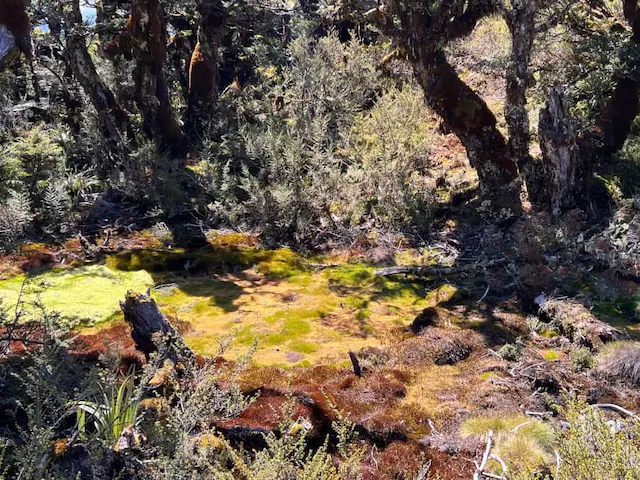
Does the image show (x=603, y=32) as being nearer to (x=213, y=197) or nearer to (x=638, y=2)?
(x=638, y=2)

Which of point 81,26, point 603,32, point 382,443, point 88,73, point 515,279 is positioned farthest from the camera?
point 88,73

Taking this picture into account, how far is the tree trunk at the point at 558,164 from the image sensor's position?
760cm

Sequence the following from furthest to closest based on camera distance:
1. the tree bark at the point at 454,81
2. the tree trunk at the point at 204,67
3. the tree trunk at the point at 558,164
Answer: the tree trunk at the point at 204,67, the tree bark at the point at 454,81, the tree trunk at the point at 558,164

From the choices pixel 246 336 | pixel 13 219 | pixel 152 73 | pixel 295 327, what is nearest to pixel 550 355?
pixel 295 327

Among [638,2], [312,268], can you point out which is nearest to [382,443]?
[312,268]

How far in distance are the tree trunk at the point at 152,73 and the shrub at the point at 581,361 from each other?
32.1 ft

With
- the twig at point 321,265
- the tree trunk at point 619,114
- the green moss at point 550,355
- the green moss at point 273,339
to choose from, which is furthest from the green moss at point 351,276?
the tree trunk at point 619,114

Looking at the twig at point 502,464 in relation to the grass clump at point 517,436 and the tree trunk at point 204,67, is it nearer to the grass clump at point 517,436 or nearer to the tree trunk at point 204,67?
the grass clump at point 517,436

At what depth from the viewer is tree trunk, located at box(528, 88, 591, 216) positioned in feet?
24.9

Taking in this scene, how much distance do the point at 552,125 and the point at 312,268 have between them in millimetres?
4488

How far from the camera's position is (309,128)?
11.3 meters

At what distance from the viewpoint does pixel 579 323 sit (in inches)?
208

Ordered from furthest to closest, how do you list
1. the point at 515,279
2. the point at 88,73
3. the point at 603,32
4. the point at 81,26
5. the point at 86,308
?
the point at 88,73 < the point at 81,26 < the point at 603,32 < the point at 515,279 < the point at 86,308

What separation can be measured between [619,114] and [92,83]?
10656mm
